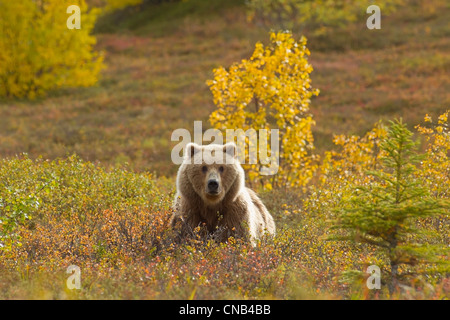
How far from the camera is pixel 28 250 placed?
6.78 m

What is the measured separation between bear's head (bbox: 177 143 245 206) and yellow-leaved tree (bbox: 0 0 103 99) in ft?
72.8

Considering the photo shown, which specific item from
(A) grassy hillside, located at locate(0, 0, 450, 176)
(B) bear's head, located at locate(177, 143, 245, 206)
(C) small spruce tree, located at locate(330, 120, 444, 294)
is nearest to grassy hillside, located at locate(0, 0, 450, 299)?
(A) grassy hillside, located at locate(0, 0, 450, 176)

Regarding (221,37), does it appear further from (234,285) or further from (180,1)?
(234,285)

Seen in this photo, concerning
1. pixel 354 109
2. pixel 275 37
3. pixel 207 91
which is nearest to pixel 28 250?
pixel 275 37

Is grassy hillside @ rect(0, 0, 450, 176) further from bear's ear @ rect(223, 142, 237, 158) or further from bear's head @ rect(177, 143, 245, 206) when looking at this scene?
bear's ear @ rect(223, 142, 237, 158)

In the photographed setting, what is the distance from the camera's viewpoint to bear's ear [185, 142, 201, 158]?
762cm

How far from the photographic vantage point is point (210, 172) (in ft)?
23.5

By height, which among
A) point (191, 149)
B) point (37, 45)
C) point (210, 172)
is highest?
point (37, 45)

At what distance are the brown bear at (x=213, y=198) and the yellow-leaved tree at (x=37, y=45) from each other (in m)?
22.2

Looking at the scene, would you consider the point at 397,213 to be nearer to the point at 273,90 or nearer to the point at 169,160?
the point at 273,90

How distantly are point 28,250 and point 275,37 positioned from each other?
7834 mm

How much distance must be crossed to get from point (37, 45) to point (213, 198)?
23448 millimetres

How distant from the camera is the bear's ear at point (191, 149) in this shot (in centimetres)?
762

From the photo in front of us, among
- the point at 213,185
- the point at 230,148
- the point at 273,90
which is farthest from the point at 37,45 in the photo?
the point at 213,185
